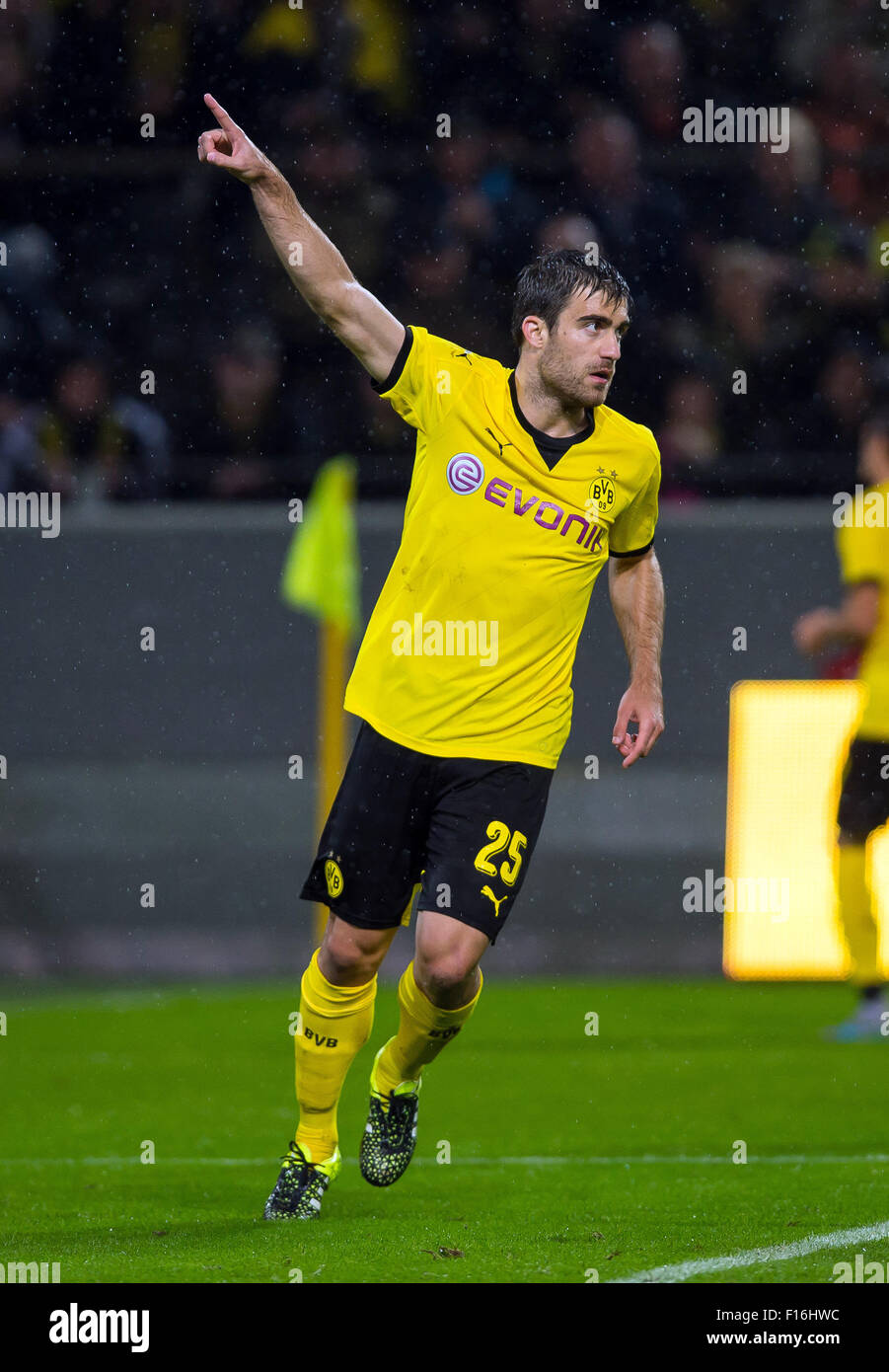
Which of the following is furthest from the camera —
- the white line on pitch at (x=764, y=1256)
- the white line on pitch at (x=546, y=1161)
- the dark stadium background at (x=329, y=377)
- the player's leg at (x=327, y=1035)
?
the dark stadium background at (x=329, y=377)

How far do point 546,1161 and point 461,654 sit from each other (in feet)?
6.24

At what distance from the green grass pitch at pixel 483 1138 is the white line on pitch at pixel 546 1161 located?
0.02 metres

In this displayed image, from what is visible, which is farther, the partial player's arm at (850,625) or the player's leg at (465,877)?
the partial player's arm at (850,625)

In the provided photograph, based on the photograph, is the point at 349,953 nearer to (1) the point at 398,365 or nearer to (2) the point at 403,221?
(1) the point at 398,365

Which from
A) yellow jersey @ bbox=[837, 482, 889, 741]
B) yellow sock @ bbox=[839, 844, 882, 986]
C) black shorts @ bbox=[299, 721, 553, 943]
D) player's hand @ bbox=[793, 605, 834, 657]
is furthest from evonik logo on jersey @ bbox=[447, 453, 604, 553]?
yellow sock @ bbox=[839, 844, 882, 986]

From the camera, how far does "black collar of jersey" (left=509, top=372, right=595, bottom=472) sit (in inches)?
208

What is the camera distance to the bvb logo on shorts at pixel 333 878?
527 centimetres

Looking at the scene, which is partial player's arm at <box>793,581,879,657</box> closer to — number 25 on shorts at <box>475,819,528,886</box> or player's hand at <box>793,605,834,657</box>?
player's hand at <box>793,605,834,657</box>

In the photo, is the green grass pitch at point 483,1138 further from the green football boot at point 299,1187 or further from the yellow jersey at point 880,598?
the yellow jersey at point 880,598

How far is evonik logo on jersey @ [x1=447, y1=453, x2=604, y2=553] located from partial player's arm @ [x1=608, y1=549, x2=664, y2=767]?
39 cm

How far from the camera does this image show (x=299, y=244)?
4.99 meters

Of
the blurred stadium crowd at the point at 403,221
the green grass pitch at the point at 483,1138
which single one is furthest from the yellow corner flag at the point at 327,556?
the green grass pitch at the point at 483,1138

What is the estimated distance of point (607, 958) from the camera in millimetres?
10672
